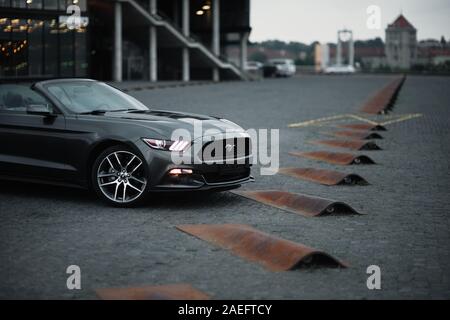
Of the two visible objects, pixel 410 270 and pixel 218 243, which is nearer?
pixel 410 270

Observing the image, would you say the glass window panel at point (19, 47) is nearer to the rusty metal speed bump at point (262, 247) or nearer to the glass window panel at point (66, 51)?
the glass window panel at point (66, 51)

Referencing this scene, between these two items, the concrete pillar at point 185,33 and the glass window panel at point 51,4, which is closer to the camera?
the glass window panel at point 51,4

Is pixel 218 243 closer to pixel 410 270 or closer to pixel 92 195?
pixel 410 270

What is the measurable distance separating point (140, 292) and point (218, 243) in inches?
65.1

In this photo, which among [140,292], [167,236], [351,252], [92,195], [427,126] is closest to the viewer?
[140,292]

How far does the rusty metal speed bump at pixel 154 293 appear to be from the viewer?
5058mm

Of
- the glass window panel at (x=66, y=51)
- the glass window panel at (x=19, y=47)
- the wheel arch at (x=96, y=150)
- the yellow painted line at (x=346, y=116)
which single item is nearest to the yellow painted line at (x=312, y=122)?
the yellow painted line at (x=346, y=116)

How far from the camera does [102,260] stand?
610 cm

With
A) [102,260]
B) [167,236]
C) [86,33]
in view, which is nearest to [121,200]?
[167,236]

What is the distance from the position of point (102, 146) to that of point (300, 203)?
233cm

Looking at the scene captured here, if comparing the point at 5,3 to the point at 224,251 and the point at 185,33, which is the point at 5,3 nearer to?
the point at 185,33

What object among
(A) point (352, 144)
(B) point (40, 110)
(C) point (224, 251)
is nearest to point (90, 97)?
(B) point (40, 110)

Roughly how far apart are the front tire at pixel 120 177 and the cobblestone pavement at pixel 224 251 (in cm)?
18

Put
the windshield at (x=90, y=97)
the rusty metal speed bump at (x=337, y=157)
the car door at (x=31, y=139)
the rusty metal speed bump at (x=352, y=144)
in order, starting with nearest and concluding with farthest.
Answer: the car door at (x=31, y=139) < the windshield at (x=90, y=97) < the rusty metal speed bump at (x=337, y=157) < the rusty metal speed bump at (x=352, y=144)
